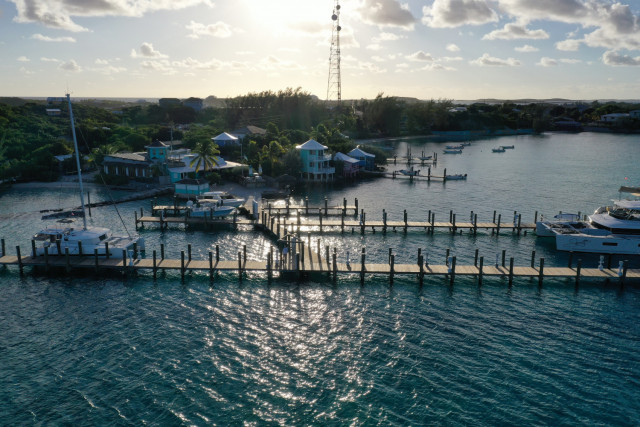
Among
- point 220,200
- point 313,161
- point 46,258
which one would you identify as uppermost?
point 313,161

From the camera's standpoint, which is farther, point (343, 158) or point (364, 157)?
point (364, 157)

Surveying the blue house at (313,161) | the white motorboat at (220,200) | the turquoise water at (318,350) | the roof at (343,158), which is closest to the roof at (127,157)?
the white motorboat at (220,200)

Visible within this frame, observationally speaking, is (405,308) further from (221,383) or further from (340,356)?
(221,383)

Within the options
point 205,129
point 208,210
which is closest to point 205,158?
point 208,210

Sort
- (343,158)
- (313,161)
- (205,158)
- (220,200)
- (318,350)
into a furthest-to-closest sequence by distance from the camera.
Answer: (343,158)
(313,161)
(205,158)
(220,200)
(318,350)

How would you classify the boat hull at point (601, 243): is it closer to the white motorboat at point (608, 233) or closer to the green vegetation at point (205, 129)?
the white motorboat at point (608, 233)

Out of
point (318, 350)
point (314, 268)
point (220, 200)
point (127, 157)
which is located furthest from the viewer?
point (127, 157)

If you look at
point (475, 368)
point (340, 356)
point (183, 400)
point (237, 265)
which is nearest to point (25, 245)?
point (237, 265)

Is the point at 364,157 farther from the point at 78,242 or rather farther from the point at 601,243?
the point at 78,242
